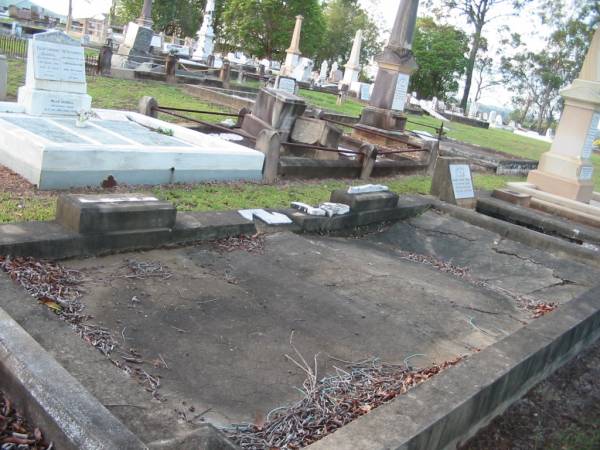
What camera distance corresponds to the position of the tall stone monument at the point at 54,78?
28.0 feet

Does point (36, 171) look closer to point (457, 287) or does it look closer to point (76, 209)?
point (76, 209)

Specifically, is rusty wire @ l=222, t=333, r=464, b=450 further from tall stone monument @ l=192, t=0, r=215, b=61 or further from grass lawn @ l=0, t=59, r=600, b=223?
tall stone monument @ l=192, t=0, r=215, b=61

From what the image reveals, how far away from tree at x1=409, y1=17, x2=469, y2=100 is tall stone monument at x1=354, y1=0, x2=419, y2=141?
87.0 ft

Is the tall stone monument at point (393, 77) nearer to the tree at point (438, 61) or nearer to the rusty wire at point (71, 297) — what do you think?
the rusty wire at point (71, 297)

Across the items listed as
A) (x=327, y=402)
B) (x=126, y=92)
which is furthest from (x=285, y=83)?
(x=327, y=402)

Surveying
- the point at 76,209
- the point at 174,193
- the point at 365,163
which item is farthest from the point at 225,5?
the point at 76,209

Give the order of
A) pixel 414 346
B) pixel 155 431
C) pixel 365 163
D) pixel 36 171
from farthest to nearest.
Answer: pixel 365 163, pixel 36 171, pixel 414 346, pixel 155 431

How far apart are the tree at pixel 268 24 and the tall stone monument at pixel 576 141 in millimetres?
29308

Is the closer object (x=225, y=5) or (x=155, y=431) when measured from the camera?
(x=155, y=431)

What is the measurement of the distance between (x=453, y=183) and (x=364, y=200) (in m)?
2.54

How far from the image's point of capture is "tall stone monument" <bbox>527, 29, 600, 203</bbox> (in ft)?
36.5

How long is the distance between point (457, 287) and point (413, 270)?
19.1 inches

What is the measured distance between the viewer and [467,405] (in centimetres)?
317

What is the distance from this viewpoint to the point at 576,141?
1143cm
